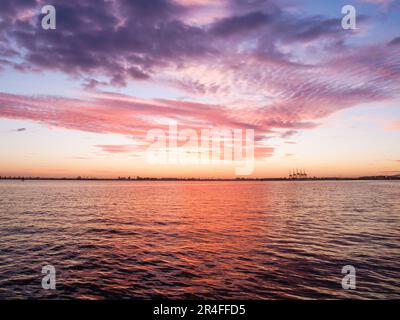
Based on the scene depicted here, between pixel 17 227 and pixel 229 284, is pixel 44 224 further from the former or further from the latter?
pixel 229 284

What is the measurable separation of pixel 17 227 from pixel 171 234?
18.7 meters

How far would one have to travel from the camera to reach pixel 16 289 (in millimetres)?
15039

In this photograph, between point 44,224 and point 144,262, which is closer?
point 144,262

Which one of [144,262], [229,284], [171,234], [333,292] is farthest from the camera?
[171,234]

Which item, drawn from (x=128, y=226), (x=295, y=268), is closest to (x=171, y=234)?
(x=128, y=226)

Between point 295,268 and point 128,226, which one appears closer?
point 295,268

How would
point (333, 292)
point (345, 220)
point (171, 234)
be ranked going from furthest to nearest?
point (345, 220)
point (171, 234)
point (333, 292)

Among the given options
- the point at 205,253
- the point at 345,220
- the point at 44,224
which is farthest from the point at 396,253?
the point at 44,224

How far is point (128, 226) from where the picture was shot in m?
35.5
